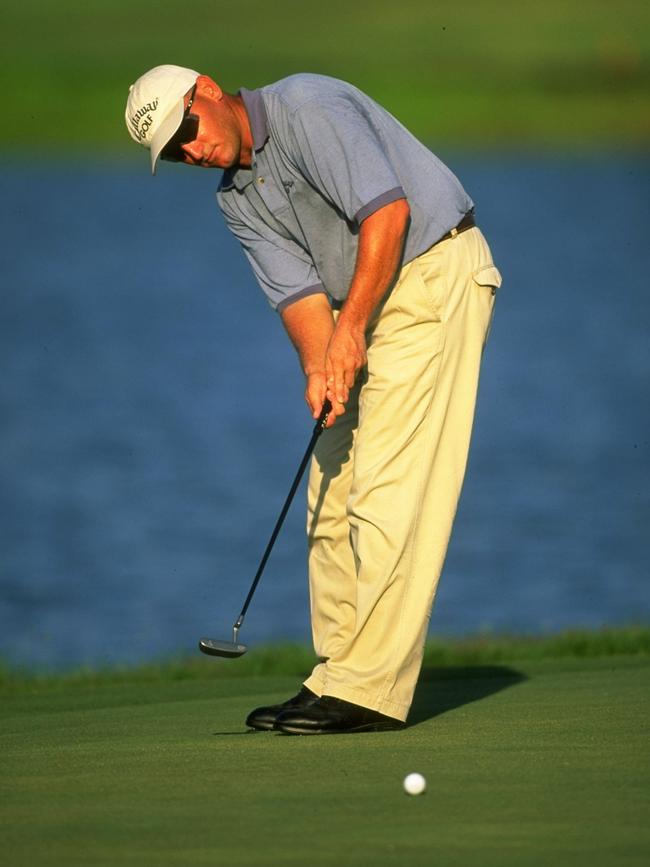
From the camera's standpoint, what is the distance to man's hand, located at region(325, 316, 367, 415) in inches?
195

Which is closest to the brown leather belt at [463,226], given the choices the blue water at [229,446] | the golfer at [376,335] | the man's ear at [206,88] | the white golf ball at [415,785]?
the golfer at [376,335]

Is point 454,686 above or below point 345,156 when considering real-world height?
below

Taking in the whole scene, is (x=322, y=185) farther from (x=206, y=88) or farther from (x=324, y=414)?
(x=324, y=414)

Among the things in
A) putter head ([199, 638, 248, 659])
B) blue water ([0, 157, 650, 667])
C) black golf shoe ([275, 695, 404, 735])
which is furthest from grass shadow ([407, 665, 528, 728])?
blue water ([0, 157, 650, 667])

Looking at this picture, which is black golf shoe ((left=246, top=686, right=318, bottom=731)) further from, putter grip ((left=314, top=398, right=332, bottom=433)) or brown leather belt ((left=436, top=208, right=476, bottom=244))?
brown leather belt ((left=436, top=208, right=476, bottom=244))

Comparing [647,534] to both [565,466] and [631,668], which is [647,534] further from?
[631,668]

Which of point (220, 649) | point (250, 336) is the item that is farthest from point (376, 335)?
point (250, 336)

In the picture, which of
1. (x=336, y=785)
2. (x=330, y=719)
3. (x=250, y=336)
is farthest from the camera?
(x=250, y=336)

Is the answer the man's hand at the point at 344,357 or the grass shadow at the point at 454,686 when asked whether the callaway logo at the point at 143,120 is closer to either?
the man's hand at the point at 344,357

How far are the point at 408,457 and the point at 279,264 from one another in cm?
67

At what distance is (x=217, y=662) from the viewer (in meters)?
7.62

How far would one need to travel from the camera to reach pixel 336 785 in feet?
13.7

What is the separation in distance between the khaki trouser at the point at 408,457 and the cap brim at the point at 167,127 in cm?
68

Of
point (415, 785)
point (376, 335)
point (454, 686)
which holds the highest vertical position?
point (376, 335)
